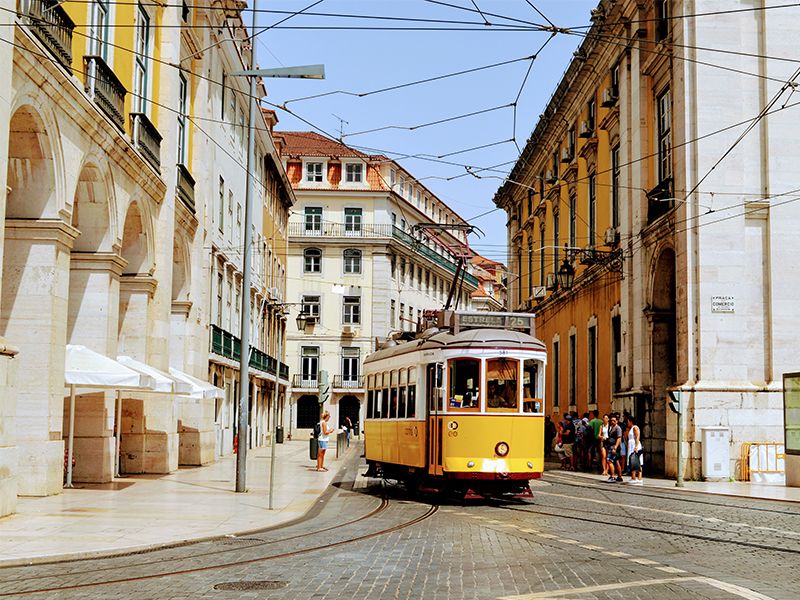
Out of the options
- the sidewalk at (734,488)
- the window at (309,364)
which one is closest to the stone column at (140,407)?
the sidewalk at (734,488)

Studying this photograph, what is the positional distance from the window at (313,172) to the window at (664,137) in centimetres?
4825

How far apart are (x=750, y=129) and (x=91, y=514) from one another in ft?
64.1

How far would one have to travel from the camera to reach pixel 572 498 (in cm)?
2056

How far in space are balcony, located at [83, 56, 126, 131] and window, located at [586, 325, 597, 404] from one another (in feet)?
72.1

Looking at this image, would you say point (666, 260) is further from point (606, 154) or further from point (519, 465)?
point (519, 465)

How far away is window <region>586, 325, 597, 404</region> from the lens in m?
39.6

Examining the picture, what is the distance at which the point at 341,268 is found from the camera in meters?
75.6

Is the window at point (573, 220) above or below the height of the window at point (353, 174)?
below

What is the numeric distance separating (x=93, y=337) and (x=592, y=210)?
22997mm

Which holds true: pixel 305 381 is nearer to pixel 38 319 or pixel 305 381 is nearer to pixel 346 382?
pixel 346 382

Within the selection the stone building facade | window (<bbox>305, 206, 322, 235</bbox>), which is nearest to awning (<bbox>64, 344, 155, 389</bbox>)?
the stone building facade

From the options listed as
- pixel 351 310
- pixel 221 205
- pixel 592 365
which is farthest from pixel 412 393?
pixel 351 310

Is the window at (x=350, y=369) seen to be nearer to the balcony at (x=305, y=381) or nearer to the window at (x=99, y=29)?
the balcony at (x=305, y=381)

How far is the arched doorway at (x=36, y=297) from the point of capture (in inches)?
695
